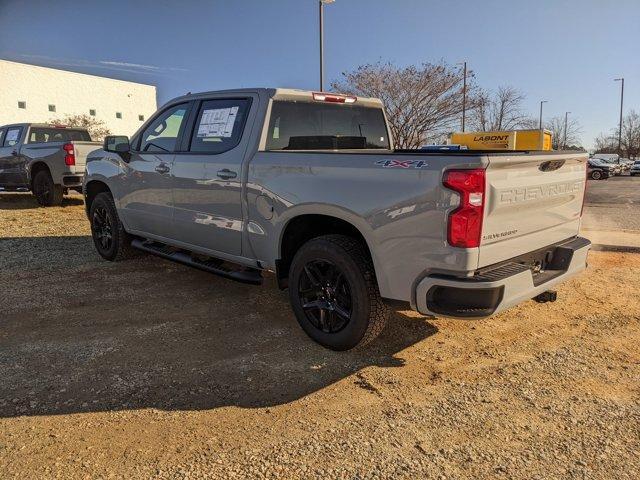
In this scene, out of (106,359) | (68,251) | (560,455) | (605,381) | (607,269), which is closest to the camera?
(560,455)

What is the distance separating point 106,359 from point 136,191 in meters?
2.32

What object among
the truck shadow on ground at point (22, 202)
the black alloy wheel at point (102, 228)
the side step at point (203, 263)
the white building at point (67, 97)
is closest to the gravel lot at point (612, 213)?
the side step at point (203, 263)

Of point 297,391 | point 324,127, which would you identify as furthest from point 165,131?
point 297,391

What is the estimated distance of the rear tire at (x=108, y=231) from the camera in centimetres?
593

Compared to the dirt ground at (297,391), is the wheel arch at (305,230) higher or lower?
higher

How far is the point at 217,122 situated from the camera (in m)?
4.42

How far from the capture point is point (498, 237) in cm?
296

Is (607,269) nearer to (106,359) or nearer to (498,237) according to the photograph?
(498,237)

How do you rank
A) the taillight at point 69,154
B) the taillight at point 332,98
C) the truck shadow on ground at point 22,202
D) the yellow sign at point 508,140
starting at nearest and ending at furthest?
the taillight at point 332,98
the taillight at point 69,154
the truck shadow on ground at point 22,202
the yellow sign at point 508,140

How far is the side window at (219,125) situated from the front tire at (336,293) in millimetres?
1263

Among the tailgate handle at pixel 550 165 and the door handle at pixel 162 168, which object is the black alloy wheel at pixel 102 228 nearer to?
the door handle at pixel 162 168

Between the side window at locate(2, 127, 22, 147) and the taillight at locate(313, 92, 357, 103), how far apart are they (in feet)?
33.2

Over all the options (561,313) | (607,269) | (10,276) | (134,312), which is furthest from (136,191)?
(607,269)

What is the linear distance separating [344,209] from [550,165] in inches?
54.1
